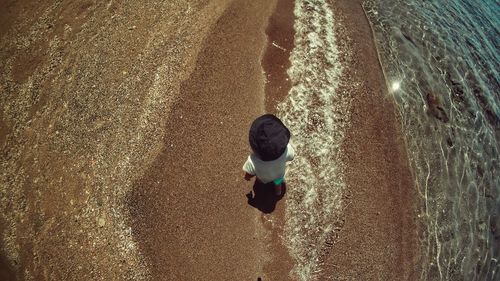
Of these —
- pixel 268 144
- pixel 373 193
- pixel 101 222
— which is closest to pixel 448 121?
pixel 373 193

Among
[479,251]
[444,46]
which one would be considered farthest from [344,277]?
[444,46]

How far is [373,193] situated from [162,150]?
10.3 feet

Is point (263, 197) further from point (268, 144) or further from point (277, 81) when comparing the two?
point (277, 81)

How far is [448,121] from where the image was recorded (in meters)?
6.32

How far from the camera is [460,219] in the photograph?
17.8 ft

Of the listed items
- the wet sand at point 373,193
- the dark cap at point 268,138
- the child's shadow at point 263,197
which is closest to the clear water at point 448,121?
the wet sand at point 373,193

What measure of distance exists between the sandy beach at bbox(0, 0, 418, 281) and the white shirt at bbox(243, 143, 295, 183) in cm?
53

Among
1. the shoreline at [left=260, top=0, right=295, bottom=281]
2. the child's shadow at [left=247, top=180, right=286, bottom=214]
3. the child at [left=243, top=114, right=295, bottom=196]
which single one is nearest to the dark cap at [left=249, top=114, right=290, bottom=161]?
the child at [left=243, top=114, right=295, bottom=196]

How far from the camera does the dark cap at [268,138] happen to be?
3424 millimetres

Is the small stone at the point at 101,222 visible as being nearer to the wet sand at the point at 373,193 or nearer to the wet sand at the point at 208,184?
the wet sand at the point at 208,184

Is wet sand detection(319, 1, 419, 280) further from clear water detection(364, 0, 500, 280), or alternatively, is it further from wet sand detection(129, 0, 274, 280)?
wet sand detection(129, 0, 274, 280)

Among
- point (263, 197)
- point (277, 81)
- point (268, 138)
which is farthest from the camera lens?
point (277, 81)

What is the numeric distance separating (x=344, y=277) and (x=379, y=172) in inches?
67.7

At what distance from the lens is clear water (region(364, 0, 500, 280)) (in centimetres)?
524
